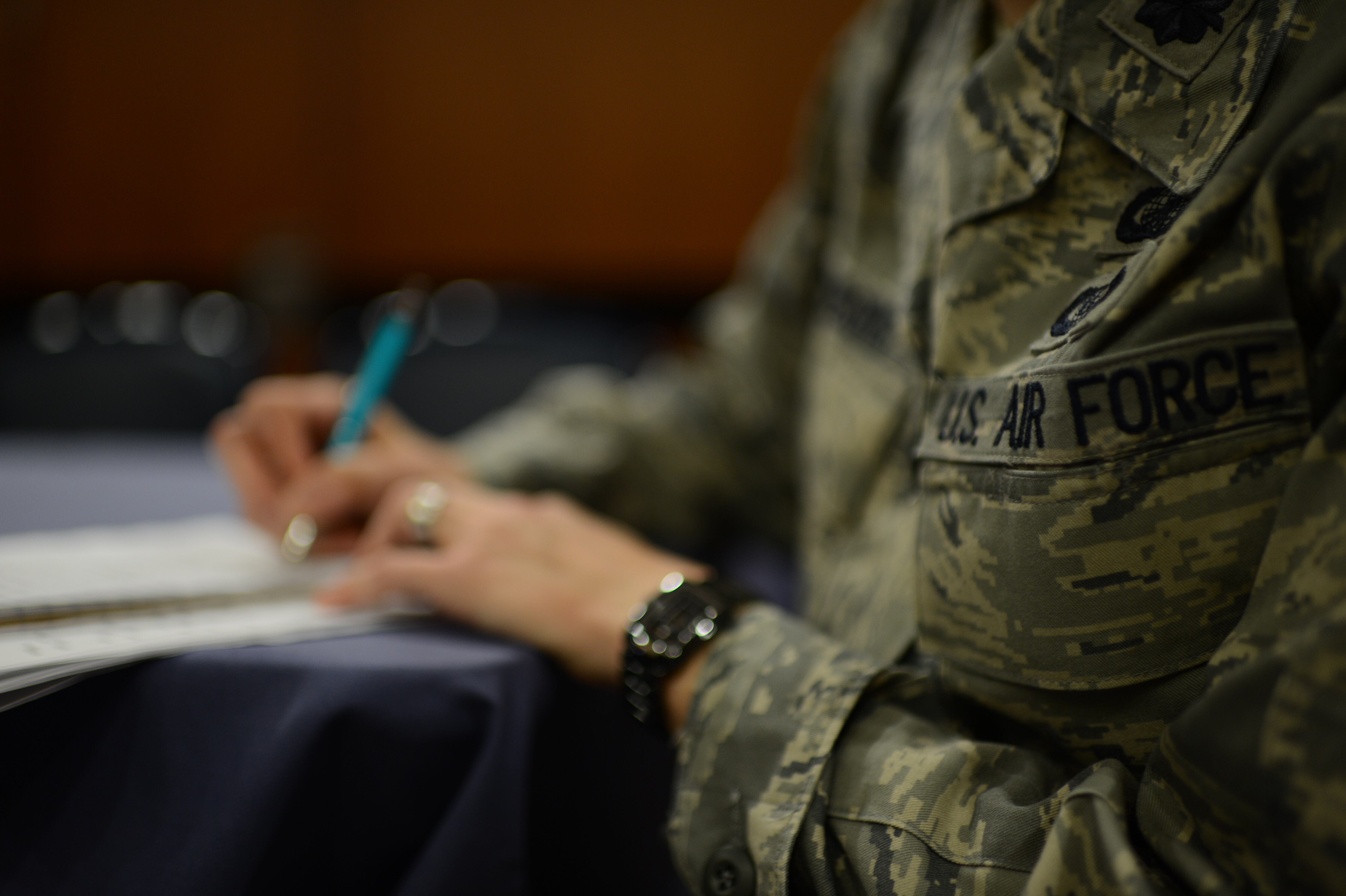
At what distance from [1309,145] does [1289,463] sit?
11 centimetres

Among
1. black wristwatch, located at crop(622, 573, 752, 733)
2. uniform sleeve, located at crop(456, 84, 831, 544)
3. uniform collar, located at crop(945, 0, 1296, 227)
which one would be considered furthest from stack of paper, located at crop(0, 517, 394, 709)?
uniform collar, located at crop(945, 0, 1296, 227)

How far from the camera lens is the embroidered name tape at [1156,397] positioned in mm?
295

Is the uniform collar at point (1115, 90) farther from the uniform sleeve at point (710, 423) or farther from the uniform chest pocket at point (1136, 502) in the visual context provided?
the uniform sleeve at point (710, 423)

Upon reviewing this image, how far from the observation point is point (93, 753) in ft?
1.19

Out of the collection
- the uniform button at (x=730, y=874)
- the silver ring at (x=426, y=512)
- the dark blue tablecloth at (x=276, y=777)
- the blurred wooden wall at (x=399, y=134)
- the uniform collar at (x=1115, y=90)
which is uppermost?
the blurred wooden wall at (x=399, y=134)

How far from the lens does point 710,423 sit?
0.89 metres

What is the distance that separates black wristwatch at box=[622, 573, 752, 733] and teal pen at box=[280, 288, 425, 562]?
29cm

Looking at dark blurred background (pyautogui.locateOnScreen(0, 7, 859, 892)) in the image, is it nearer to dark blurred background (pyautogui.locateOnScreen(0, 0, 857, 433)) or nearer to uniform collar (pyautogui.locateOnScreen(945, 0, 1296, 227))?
dark blurred background (pyautogui.locateOnScreen(0, 0, 857, 433))

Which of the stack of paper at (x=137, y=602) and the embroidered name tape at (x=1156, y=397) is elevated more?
the embroidered name tape at (x=1156, y=397)

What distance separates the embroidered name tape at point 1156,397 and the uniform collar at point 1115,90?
71 mm

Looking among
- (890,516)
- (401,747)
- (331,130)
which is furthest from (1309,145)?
(331,130)

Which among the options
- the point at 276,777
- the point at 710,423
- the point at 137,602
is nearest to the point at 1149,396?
the point at 276,777

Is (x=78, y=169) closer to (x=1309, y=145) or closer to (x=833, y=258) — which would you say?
(x=833, y=258)

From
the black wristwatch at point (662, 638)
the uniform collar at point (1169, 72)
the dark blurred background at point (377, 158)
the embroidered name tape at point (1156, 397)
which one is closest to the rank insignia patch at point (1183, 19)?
the uniform collar at point (1169, 72)
